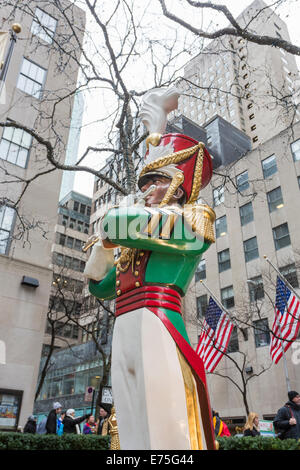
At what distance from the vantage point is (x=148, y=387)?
210 centimetres

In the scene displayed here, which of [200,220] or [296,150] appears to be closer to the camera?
[200,220]

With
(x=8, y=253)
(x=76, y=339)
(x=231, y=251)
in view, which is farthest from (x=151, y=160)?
(x=76, y=339)

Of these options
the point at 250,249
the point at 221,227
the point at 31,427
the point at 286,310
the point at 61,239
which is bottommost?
the point at 31,427

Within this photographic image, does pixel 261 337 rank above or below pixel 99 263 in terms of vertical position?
above

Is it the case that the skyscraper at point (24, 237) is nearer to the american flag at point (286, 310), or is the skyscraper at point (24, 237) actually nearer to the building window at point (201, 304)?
the american flag at point (286, 310)

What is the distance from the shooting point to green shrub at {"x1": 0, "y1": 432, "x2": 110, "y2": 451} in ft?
14.6

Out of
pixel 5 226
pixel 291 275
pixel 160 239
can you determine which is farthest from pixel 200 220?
pixel 291 275

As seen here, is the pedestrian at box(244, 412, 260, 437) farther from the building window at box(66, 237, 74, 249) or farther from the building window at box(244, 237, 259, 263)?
the building window at box(66, 237, 74, 249)

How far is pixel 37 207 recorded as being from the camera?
45.3 ft

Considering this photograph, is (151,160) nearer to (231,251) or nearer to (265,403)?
(265,403)

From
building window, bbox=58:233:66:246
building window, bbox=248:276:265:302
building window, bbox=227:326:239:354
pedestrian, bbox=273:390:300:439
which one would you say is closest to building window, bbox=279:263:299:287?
building window, bbox=248:276:265:302

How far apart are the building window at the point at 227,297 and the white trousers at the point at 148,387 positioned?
2466 centimetres

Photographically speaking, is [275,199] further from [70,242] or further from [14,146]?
[70,242]

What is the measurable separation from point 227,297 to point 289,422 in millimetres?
21375
